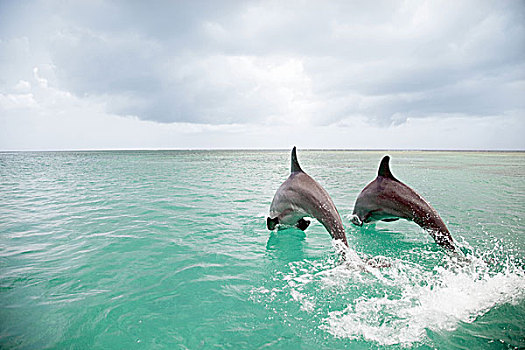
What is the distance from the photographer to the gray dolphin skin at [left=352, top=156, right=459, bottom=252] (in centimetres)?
510

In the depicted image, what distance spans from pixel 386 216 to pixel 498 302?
8.44ft

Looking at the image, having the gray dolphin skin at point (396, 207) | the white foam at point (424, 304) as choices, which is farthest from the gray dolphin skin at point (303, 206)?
the gray dolphin skin at point (396, 207)

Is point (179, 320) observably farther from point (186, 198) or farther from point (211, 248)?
point (186, 198)

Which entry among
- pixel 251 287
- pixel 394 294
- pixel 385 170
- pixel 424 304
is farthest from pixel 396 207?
pixel 251 287

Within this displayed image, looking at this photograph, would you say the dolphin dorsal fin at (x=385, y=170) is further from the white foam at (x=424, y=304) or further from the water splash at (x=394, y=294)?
the white foam at (x=424, y=304)

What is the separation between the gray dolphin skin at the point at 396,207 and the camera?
5098 mm

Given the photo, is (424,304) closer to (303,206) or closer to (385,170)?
(303,206)

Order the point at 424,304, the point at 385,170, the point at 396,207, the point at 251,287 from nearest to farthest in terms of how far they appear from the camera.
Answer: the point at 424,304 < the point at 251,287 < the point at 396,207 < the point at 385,170

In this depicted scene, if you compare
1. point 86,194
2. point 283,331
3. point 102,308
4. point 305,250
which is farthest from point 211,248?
point 86,194

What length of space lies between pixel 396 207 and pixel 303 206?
6.31ft

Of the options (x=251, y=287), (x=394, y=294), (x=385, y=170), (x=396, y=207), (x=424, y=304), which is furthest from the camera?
(x=385, y=170)

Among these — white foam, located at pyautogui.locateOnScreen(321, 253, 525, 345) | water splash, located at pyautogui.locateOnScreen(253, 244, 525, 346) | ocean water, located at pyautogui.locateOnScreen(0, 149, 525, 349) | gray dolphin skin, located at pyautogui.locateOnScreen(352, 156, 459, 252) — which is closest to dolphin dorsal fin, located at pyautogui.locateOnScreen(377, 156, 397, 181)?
gray dolphin skin, located at pyautogui.locateOnScreen(352, 156, 459, 252)

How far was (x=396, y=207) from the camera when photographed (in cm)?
573

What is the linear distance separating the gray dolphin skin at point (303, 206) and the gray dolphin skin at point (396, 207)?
146cm
